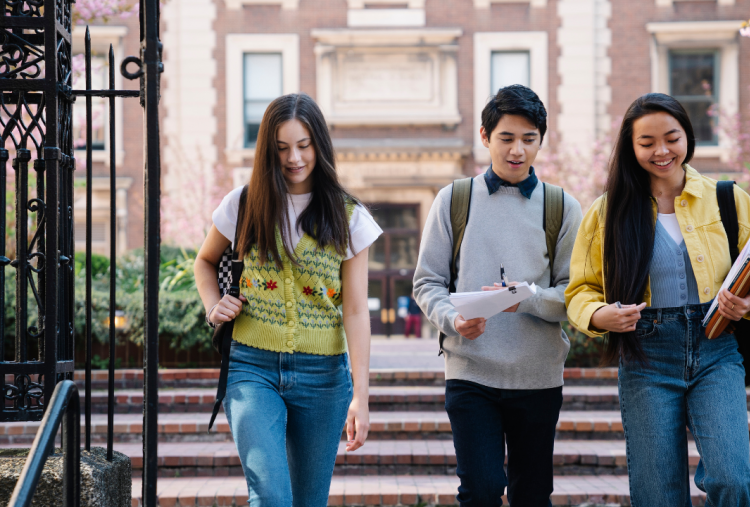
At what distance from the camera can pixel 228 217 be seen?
8.83 feet

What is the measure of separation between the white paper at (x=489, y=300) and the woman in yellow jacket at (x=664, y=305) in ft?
0.94

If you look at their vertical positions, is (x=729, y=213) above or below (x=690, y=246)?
above

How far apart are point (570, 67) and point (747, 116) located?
12.6 ft

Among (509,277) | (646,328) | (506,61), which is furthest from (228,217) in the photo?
(506,61)

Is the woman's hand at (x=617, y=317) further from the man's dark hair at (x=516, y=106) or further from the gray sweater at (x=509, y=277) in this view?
the man's dark hair at (x=516, y=106)

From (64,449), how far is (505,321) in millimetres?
1600

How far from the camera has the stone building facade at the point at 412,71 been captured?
16.2 metres

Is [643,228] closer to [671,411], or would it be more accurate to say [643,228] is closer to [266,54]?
[671,411]

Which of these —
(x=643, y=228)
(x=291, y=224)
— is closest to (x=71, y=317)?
(x=291, y=224)

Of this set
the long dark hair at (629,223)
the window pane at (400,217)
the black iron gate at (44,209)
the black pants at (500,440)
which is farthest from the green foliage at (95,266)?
the long dark hair at (629,223)

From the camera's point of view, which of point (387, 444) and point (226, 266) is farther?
point (387, 444)

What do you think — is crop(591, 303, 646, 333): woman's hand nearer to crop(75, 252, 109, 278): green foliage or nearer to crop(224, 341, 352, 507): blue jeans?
crop(224, 341, 352, 507): blue jeans

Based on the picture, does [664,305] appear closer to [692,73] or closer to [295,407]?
[295,407]

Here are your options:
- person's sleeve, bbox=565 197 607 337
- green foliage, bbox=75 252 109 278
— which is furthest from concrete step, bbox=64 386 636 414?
person's sleeve, bbox=565 197 607 337
